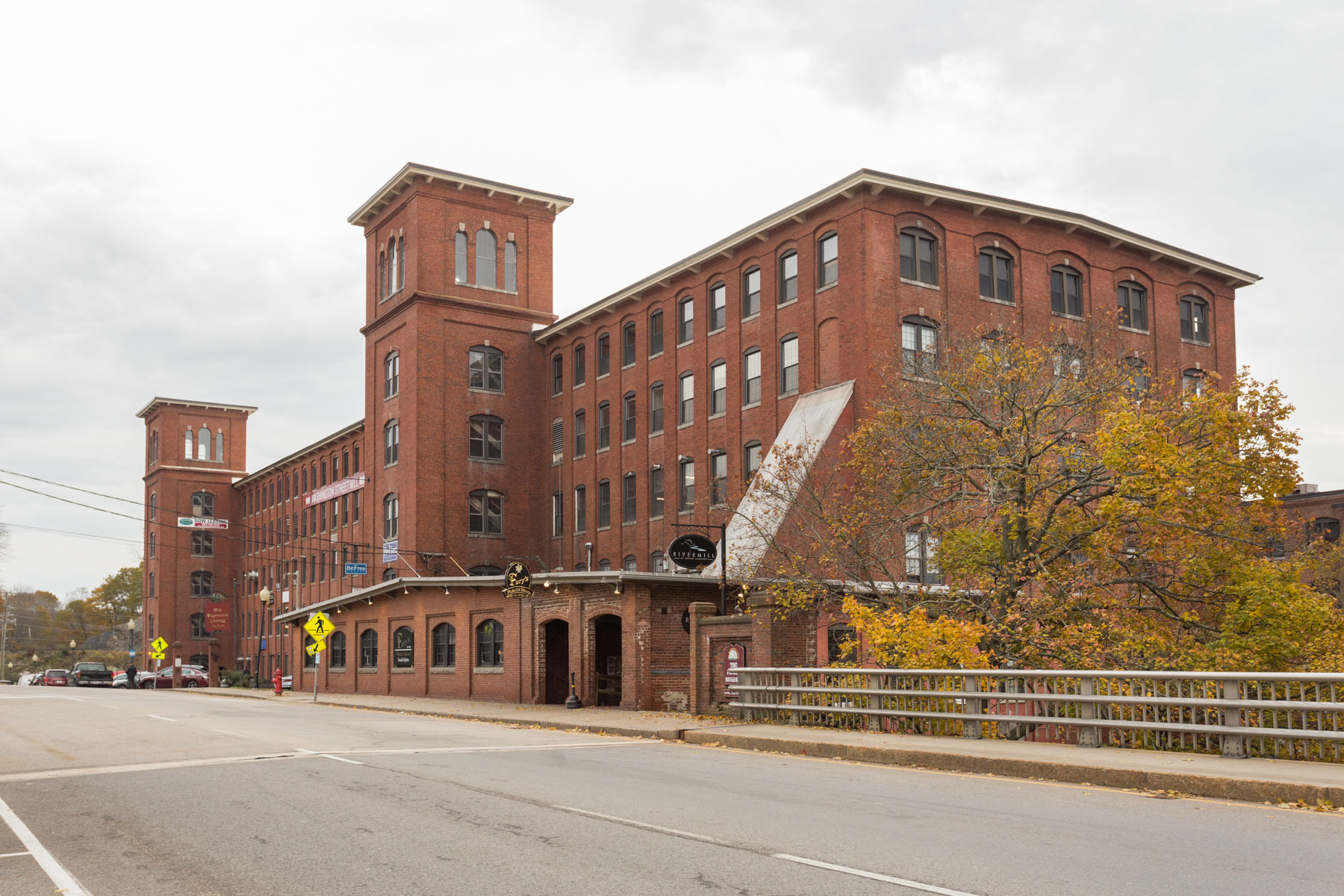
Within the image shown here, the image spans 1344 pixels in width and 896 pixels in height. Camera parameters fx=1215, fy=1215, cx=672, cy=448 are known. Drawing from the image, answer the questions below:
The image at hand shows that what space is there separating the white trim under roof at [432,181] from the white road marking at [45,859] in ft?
140

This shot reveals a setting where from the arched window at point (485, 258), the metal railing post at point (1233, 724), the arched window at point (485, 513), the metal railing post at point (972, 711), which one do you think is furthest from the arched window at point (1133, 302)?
the metal railing post at point (1233, 724)

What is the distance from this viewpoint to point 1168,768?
1265 centimetres

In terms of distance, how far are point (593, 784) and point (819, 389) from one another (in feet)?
86.1

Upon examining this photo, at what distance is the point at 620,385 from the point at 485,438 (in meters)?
7.31

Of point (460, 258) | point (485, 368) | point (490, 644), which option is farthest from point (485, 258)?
point (490, 644)

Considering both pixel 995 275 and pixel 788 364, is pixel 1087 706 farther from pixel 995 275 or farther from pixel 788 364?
pixel 995 275

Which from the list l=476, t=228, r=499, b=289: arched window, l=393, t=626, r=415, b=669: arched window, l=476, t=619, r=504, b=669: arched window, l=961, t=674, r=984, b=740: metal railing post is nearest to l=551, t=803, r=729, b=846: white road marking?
l=961, t=674, r=984, b=740: metal railing post

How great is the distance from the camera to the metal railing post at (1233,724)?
13.4m

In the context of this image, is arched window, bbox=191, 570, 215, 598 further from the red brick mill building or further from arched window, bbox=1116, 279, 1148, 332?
arched window, bbox=1116, 279, 1148, 332

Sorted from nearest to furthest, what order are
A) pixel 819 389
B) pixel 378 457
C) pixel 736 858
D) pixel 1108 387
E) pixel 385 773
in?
pixel 736 858 < pixel 385 773 < pixel 1108 387 < pixel 819 389 < pixel 378 457

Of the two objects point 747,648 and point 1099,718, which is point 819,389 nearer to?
point 747,648

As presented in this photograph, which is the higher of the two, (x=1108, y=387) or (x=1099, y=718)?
(x=1108, y=387)

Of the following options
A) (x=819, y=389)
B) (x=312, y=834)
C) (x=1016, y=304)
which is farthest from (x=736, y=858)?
(x=1016, y=304)

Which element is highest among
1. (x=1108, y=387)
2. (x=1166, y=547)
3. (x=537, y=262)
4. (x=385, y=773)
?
(x=537, y=262)
